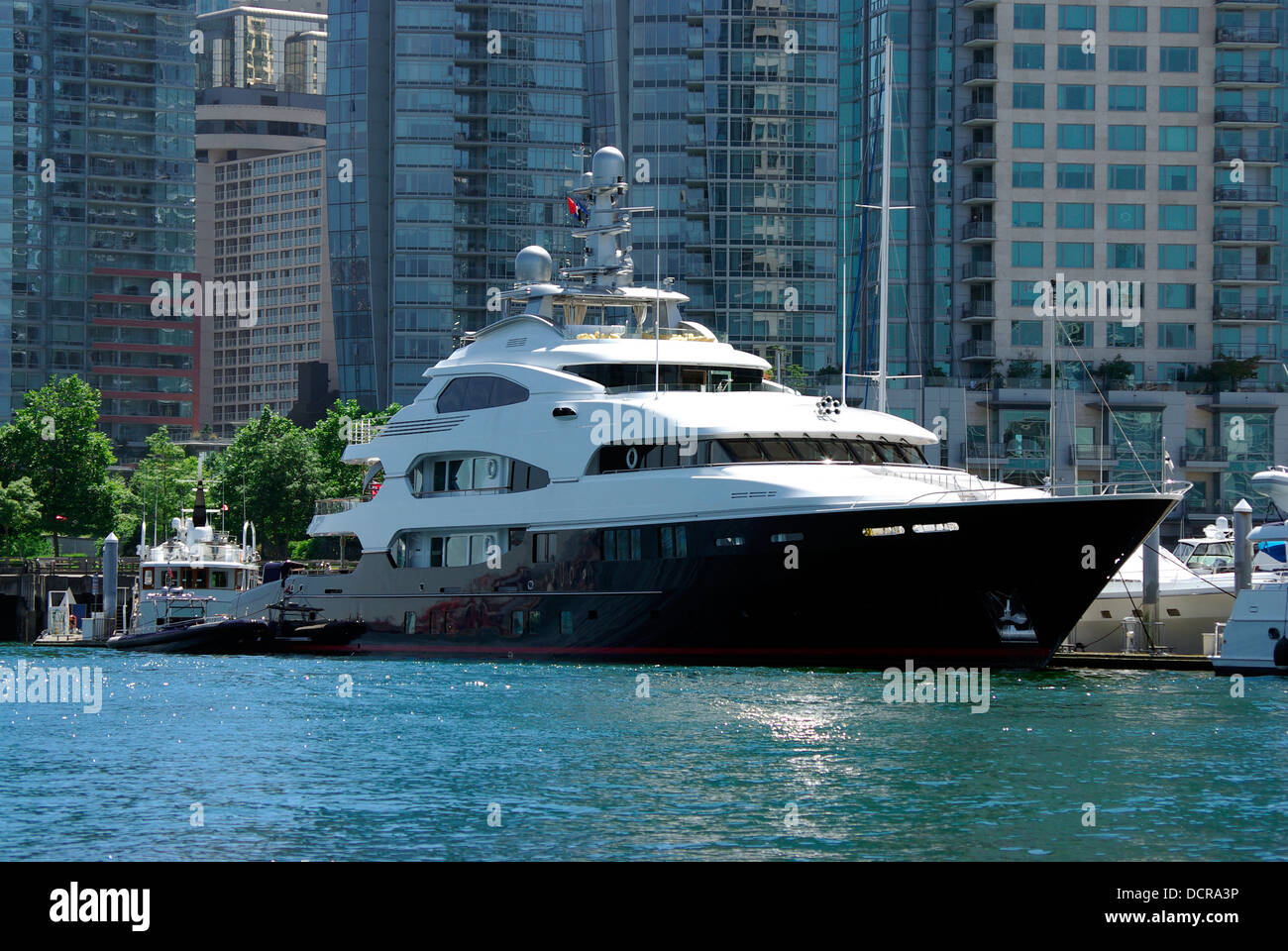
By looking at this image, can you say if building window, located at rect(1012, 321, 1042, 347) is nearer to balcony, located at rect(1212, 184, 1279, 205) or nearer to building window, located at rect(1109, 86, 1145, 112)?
balcony, located at rect(1212, 184, 1279, 205)

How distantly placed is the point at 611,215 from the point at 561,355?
27.4ft

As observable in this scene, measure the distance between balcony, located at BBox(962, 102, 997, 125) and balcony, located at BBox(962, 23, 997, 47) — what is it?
11.0 ft

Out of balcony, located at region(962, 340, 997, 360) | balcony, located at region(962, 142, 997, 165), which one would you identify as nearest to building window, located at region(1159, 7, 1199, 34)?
balcony, located at region(962, 142, 997, 165)

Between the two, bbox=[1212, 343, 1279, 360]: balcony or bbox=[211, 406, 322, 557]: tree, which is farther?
bbox=[1212, 343, 1279, 360]: balcony

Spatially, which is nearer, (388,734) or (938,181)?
(388,734)

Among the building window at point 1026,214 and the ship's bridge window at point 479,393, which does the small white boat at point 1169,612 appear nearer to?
the ship's bridge window at point 479,393

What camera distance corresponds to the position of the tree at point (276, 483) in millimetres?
90312

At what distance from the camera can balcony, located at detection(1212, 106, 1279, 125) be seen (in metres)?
96.8

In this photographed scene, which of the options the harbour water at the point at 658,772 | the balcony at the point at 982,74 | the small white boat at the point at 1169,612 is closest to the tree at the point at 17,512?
the harbour water at the point at 658,772

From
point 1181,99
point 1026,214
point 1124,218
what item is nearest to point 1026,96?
point 1026,214

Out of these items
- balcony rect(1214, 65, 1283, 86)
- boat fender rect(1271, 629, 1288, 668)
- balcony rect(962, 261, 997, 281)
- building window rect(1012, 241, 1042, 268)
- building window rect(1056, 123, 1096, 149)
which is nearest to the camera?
boat fender rect(1271, 629, 1288, 668)

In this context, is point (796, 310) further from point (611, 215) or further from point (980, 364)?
point (611, 215)
